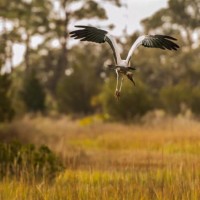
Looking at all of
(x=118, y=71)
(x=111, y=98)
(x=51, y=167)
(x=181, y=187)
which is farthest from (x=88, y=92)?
(x=118, y=71)

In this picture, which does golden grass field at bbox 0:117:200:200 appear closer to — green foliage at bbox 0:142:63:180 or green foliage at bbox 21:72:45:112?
green foliage at bbox 0:142:63:180

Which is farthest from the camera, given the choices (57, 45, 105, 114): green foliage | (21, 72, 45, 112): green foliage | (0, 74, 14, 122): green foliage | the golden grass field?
(57, 45, 105, 114): green foliage

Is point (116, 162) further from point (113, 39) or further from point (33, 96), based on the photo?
point (33, 96)

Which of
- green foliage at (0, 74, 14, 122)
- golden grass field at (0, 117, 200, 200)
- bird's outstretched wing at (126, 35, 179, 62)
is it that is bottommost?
golden grass field at (0, 117, 200, 200)

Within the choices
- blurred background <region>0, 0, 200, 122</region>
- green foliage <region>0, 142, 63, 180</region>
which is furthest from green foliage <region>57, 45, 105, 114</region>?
green foliage <region>0, 142, 63, 180</region>

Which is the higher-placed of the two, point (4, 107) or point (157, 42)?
point (157, 42)

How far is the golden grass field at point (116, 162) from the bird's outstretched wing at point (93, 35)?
1903 millimetres

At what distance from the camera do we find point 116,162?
38.4 ft

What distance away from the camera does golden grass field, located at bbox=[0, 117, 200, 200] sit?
6.13 meters

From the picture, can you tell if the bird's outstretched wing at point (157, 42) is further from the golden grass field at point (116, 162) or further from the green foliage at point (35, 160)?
the green foliage at point (35, 160)

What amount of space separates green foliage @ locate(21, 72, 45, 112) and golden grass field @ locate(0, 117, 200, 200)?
25.2 feet

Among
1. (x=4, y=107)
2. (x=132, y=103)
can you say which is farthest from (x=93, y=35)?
(x=132, y=103)

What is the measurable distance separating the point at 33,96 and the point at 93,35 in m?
25.7

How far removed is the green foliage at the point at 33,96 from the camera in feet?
97.9
